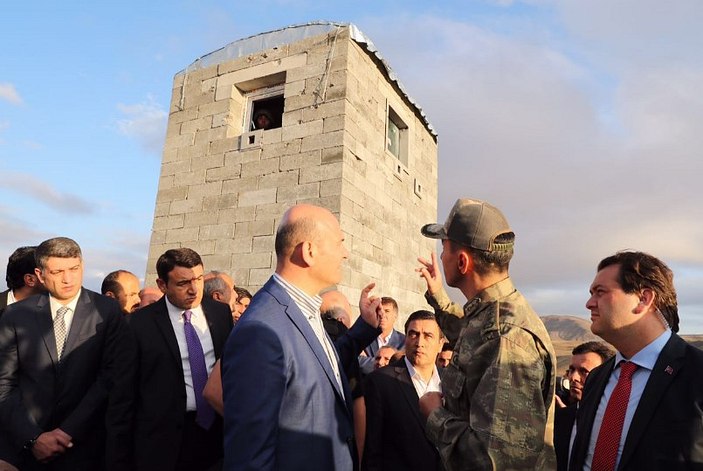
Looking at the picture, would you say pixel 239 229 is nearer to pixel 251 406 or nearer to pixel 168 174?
pixel 168 174

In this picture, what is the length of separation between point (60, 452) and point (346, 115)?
568 cm

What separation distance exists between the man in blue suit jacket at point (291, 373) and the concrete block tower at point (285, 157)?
476 centimetres

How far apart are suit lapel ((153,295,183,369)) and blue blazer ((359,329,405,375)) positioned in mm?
1460

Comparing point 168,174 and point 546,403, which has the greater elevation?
point 168,174

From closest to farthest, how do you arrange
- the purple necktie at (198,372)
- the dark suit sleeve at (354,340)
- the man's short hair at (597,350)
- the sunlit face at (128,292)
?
the dark suit sleeve at (354,340) < the purple necktie at (198,372) < the man's short hair at (597,350) < the sunlit face at (128,292)

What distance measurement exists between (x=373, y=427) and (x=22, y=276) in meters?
3.14

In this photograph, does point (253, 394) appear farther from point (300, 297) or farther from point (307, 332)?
point (300, 297)

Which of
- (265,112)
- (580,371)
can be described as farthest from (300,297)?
(265,112)

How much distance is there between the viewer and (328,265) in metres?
2.07

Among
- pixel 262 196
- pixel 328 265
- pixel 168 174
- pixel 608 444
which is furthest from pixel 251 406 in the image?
pixel 168 174

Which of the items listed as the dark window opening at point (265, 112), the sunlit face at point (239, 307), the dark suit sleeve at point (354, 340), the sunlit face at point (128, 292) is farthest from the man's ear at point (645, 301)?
the dark window opening at point (265, 112)

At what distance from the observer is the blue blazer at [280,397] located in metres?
1.59

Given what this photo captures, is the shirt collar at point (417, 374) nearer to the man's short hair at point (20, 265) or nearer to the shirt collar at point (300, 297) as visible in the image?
the shirt collar at point (300, 297)

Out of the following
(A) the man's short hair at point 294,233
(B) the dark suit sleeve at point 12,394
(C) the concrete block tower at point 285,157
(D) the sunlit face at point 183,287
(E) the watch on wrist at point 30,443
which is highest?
(C) the concrete block tower at point 285,157
